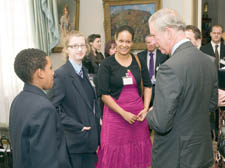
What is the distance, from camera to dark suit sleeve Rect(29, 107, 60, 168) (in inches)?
63.0

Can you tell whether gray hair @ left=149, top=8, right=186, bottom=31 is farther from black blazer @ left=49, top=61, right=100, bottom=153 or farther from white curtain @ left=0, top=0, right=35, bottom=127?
white curtain @ left=0, top=0, right=35, bottom=127

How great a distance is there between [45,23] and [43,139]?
3348 mm

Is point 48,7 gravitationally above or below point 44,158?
above

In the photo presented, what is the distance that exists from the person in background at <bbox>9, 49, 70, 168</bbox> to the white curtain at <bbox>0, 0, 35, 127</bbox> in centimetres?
237

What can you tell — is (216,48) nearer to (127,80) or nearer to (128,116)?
(127,80)

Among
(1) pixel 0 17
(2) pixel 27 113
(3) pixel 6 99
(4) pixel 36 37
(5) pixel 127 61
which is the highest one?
(1) pixel 0 17

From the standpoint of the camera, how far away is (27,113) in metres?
1.62

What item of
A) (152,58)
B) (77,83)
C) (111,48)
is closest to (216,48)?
(152,58)

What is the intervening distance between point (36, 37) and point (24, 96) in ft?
9.33

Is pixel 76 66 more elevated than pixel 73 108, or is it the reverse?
pixel 76 66

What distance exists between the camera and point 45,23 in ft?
15.0

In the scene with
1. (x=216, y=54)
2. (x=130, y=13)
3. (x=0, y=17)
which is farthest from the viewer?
(x=130, y=13)

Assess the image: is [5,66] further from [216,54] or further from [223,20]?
[223,20]

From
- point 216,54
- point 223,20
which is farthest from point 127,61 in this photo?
point 223,20
